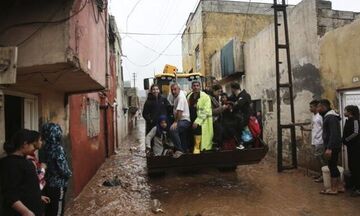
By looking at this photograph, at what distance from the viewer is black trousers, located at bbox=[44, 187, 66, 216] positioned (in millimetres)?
4562

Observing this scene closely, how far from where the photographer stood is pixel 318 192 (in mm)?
7746

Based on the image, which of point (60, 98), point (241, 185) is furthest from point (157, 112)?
point (241, 185)

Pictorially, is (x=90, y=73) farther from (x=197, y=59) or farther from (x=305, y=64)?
(x=197, y=59)

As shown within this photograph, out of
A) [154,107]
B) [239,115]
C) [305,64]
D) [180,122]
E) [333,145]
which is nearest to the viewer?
[333,145]

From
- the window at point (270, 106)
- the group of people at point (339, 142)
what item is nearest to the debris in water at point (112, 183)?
the group of people at point (339, 142)

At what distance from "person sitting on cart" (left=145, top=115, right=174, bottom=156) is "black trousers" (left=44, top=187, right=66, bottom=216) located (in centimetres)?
331

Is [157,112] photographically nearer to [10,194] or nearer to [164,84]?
[164,84]

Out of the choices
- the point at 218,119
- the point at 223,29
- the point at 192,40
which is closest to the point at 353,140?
the point at 218,119

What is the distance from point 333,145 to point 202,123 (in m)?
2.73

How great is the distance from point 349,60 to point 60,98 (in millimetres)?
6505

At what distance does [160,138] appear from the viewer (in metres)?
8.04

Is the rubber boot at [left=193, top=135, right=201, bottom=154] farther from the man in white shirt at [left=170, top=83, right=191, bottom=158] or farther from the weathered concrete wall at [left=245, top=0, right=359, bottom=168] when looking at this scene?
the weathered concrete wall at [left=245, top=0, right=359, bottom=168]

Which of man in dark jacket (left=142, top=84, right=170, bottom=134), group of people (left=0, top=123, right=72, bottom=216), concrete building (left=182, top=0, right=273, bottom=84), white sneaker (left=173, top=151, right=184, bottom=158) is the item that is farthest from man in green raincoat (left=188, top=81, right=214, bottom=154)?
concrete building (left=182, top=0, right=273, bottom=84)

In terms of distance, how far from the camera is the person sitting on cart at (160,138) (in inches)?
311
